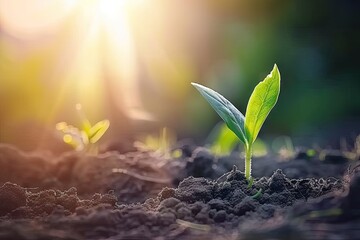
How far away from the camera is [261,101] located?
1419 mm

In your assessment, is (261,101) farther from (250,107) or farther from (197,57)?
(197,57)

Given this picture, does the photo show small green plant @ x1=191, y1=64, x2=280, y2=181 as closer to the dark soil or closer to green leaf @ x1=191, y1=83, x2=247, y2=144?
green leaf @ x1=191, y1=83, x2=247, y2=144

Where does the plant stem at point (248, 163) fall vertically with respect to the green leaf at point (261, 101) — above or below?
below

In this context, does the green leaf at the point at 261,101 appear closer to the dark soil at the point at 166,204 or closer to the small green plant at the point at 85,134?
the dark soil at the point at 166,204

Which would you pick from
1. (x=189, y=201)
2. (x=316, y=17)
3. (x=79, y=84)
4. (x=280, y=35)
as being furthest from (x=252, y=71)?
(x=189, y=201)

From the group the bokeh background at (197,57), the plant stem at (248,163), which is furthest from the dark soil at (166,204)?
the bokeh background at (197,57)

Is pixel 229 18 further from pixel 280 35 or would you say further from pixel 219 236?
pixel 219 236

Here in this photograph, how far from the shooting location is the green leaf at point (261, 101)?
1.38 metres

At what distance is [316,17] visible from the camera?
593cm

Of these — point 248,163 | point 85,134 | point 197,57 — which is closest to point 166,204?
point 248,163

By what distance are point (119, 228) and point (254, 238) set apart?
11.8 inches

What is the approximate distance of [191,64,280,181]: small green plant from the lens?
139 centimetres

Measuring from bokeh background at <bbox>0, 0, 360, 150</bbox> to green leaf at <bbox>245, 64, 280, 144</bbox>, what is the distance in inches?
139

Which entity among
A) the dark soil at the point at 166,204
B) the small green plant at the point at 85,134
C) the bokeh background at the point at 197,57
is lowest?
the dark soil at the point at 166,204
